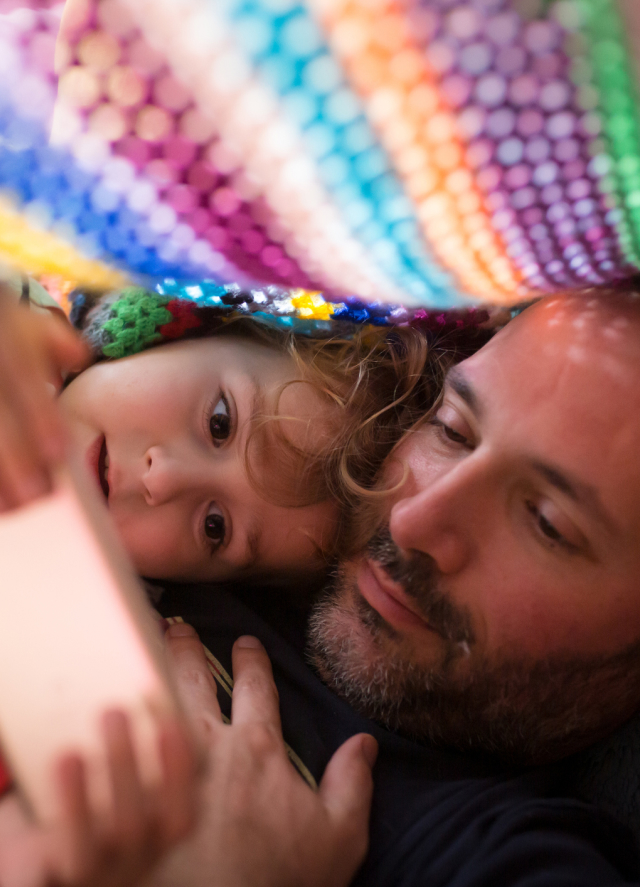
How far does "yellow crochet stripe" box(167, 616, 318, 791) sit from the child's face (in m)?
0.11

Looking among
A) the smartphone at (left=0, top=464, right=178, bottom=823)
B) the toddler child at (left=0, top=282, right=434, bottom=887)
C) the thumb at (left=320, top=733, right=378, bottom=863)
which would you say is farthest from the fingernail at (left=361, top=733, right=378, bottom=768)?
the smartphone at (left=0, top=464, right=178, bottom=823)

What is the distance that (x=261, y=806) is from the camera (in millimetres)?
517

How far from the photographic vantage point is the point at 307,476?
806 mm

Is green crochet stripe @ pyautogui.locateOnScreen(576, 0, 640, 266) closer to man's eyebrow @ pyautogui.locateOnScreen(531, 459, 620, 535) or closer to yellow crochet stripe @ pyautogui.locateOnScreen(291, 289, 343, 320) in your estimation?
man's eyebrow @ pyautogui.locateOnScreen(531, 459, 620, 535)

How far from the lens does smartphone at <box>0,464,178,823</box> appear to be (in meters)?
0.32

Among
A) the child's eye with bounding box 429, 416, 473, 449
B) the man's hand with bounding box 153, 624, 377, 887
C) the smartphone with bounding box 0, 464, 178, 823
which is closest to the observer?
the smartphone with bounding box 0, 464, 178, 823

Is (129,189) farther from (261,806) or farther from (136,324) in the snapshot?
(261,806)

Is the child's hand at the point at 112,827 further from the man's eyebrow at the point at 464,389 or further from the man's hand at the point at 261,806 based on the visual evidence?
the man's eyebrow at the point at 464,389

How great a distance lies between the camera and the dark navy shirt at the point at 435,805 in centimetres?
52

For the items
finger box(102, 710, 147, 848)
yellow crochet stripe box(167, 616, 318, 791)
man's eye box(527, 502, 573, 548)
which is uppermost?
finger box(102, 710, 147, 848)

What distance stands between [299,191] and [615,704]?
25.9 inches

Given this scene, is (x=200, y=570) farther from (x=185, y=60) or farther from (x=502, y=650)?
(x=185, y=60)

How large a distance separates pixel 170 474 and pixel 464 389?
0.35 m

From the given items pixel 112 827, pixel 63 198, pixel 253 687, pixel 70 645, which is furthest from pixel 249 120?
pixel 253 687
